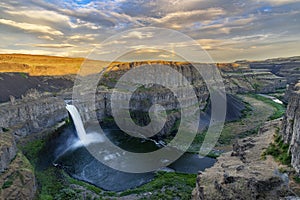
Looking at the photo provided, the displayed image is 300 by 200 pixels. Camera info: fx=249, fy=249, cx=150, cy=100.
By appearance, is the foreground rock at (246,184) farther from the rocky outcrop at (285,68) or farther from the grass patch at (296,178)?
the rocky outcrop at (285,68)

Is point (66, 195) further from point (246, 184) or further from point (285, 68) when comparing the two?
point (285, 68)

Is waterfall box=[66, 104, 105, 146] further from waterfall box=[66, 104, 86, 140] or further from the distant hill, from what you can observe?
the distant hill

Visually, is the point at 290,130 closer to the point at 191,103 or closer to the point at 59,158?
the point at 59,158

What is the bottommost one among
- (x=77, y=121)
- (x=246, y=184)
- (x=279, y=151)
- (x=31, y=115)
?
(x=77, y=121)

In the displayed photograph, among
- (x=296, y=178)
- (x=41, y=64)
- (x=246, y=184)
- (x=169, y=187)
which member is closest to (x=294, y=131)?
(x=296, y=178)

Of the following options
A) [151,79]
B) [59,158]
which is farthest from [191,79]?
[59,158]

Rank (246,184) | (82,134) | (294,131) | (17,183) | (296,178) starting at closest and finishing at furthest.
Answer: (246,184), (296,178), (294,131), (17,183), (82,134)

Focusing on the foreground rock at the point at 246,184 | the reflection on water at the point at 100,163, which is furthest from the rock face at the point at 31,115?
the foreground rock at the point at 246,184
